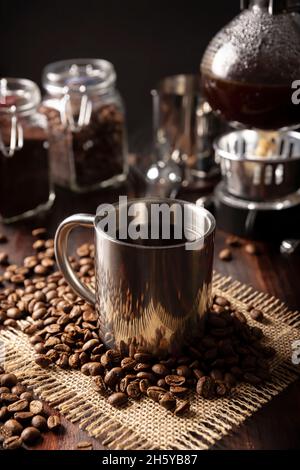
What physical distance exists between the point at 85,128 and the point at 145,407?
677 mm

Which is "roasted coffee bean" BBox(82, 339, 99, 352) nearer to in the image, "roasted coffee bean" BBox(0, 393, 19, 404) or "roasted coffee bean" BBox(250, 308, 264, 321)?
"roasted coffee bean" BBox(0, 393, 19, 404)

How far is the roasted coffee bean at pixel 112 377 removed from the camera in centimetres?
92

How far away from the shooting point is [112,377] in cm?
92

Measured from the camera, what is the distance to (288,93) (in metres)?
1.15

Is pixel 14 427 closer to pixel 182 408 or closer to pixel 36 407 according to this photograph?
pixel 36 407

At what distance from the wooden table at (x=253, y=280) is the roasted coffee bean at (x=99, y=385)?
0.06m

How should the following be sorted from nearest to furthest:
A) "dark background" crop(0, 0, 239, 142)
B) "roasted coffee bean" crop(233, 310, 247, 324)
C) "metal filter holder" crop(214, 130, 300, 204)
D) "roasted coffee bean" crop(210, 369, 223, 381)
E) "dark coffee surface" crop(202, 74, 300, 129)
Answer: "roasted coffee bean" crop(210, 369, 223, 381)
"roasted coffee bean" crop(233, 310, 247, 324)
"dark coffee surface" crop(202, 74, 300, 129)
"metal filter holder" crop(214, 130, 300, 204)
"dark background" crop(0, 0, 239, 142)

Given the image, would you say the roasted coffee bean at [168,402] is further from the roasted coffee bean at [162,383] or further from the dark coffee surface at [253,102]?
the dark coffee surface at [253,102]

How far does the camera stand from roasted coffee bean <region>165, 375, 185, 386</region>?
919 mm

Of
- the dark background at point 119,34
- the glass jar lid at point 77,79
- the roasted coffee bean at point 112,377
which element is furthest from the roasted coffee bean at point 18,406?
the dark background at point 119,34

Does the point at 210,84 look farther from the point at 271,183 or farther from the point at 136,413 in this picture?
the point at 136,413

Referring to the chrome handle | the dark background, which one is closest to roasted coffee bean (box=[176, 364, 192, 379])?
the chrome handle

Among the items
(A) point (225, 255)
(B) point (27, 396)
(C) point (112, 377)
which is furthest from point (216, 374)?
(A) point (225, 255)
